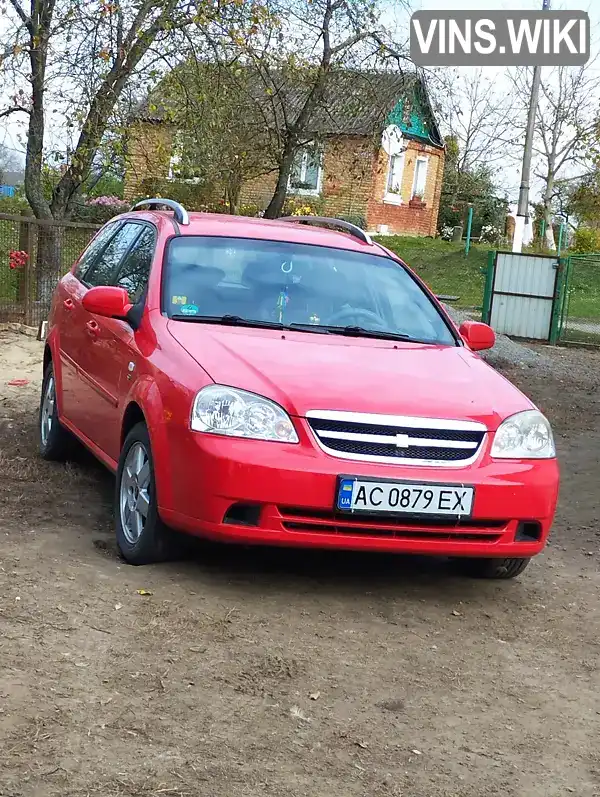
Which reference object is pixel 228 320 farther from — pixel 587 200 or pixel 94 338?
pixel 587 200

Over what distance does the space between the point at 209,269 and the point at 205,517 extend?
66.4 inches

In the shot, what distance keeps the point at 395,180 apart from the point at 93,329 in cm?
3616

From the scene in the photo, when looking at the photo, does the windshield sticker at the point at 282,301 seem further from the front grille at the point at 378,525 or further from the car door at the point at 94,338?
the front grille at the point at 378,525

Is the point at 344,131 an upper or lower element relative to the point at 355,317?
upper

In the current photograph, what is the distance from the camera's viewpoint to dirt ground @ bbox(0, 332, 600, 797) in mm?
Result: 3367

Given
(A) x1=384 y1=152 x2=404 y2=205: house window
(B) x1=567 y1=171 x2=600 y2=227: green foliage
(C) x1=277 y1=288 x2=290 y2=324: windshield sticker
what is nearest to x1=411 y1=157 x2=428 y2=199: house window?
(A) x1=384 y1=152 x2=404 y2=205: house window

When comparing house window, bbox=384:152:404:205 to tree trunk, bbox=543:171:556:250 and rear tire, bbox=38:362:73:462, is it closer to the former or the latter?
tree trunk, bbox=543:171:556:250

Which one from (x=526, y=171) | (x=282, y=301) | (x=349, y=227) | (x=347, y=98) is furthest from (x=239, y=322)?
(x=526, y=171)

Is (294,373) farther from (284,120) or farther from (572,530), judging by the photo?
(284,120)

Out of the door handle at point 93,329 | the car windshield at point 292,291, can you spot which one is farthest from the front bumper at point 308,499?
the door handle at point 93,329

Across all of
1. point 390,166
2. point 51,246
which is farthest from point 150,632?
point 390,166

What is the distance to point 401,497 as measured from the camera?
4.93 meters

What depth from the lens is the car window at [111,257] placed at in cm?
694

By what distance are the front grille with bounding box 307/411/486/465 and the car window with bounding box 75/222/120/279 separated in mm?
3039
